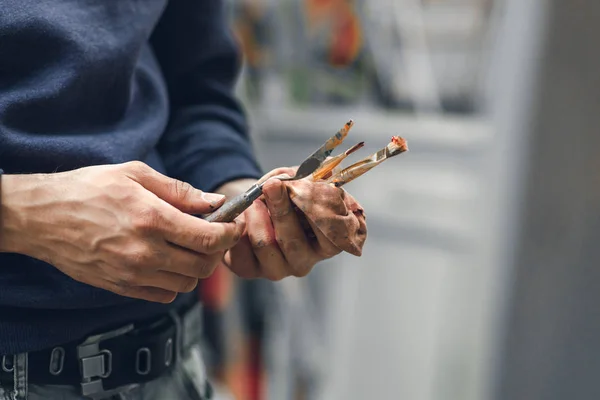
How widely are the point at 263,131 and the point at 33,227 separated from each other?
1263 millimetres

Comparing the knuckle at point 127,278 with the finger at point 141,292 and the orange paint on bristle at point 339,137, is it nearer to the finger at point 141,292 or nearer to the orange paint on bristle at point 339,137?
the finger at point 141,292

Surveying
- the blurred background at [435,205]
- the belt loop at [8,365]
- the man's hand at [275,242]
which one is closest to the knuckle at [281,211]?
the man's hand at [275,242]

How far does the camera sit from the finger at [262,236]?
1.49 feet

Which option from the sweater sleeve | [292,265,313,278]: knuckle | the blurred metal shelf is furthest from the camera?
the blurred metal shelf

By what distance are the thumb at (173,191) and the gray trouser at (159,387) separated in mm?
161

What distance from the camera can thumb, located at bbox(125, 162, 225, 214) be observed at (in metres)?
0.38

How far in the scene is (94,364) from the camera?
1.53 ft

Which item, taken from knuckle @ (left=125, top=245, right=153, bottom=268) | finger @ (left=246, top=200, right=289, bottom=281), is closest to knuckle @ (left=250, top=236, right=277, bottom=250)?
finger @ (left=246, top=200, right=289, bottom=281)

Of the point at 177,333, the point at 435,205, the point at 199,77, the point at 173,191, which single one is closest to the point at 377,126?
the point at 435,205

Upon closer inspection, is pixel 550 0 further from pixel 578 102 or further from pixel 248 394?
pixel 248 394

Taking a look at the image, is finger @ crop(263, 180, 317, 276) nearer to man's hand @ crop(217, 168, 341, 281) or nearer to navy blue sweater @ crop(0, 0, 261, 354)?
man's hand @ crop(217, 168, 341, 281)

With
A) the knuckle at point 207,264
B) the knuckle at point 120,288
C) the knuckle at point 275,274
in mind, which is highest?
the knuckle at point 207,264

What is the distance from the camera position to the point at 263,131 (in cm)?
162

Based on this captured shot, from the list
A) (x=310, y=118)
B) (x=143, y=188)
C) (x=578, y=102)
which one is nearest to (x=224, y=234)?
(x=143, y=188)
